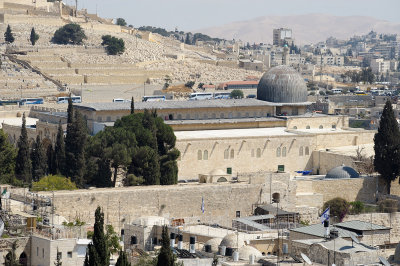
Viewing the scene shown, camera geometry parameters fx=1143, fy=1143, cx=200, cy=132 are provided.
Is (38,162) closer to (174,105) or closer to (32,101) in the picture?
(174,105)

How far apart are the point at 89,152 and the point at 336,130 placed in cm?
1670

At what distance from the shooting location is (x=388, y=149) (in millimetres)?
47531

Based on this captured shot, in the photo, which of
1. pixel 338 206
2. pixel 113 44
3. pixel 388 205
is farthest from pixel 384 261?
pixel 113 44

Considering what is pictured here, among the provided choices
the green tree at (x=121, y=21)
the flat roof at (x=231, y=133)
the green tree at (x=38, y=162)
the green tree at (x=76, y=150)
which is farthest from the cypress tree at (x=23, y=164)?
the green tree at (x=121, y=21)

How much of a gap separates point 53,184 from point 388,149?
563 inches

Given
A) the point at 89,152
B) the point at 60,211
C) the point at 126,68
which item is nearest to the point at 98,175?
the point at 89,152

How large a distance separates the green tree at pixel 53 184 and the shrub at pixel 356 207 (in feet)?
36.8

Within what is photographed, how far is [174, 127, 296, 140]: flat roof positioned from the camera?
5203cm

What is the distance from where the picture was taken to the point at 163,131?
157 ft

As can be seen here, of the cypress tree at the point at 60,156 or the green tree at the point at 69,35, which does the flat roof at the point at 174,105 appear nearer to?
the cypress tree at the point at 60,156

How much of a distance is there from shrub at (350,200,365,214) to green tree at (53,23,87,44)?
65305 millimetres

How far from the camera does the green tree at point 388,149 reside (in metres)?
47.6

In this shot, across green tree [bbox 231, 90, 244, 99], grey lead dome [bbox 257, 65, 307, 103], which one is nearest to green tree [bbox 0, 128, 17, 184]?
grey lead dome [bbox 257, 65, 307, 103]

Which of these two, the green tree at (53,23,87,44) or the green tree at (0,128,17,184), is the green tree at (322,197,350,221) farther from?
the green tree at (53,23,87,44)
